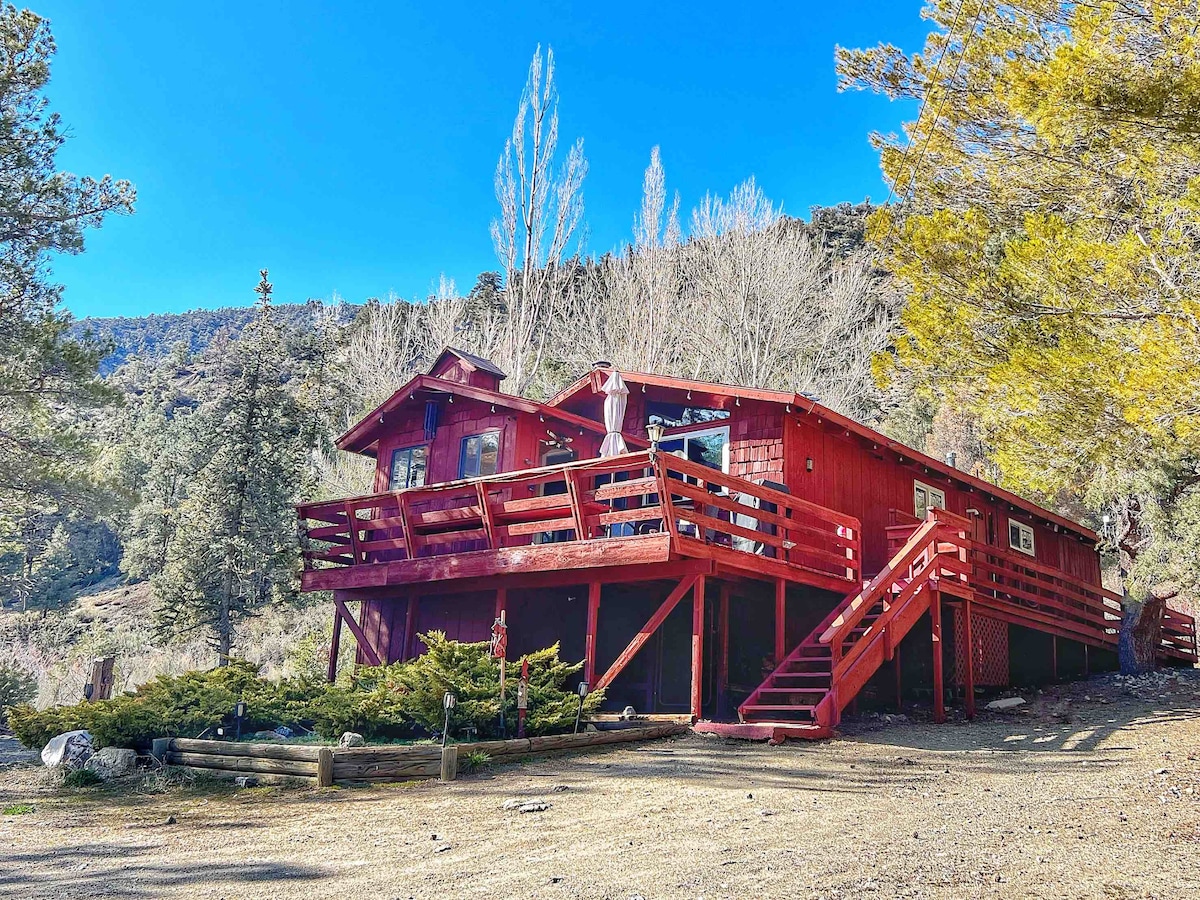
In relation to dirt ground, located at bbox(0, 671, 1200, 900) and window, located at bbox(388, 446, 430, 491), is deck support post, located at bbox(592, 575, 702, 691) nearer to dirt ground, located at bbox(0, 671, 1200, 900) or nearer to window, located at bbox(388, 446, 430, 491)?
dirt ground, located at bbox(0, 671, 1200, 900)

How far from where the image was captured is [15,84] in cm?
1423

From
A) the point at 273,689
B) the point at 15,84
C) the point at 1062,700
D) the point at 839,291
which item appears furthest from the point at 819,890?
the point at 839,291

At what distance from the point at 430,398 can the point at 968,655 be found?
964 cm

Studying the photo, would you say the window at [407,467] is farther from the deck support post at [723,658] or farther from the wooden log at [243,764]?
the wooden log at [243,764]

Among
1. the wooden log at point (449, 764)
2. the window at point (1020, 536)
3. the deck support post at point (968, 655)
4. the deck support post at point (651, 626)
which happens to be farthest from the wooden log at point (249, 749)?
the window at point (1020, 536)

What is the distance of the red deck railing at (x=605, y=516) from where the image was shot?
11180 mm

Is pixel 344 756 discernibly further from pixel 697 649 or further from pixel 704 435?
pixel 704 435

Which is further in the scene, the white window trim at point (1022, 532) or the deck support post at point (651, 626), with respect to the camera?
the white window trim at point (1022, 532)

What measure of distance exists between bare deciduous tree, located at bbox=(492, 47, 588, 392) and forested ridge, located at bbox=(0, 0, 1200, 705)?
0.10 metres

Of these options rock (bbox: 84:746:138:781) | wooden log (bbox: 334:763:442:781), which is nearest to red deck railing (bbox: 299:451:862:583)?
wooden log (bbox: 334:763:442:781)

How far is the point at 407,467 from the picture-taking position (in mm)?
16766

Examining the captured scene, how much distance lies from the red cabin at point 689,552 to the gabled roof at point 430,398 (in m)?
0.06

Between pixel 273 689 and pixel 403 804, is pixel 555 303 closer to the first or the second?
pixel 273 689

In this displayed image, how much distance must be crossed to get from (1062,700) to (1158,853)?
9.44 meters
